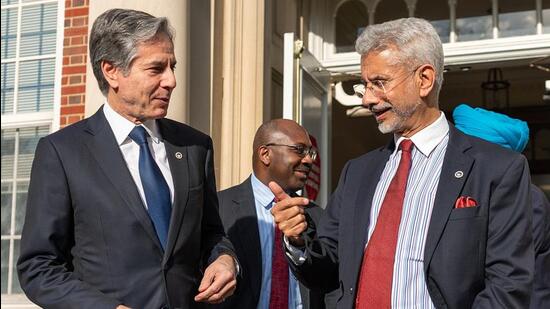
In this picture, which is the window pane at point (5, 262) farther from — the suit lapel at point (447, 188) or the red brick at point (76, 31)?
the suit lapel at point (447, 188)

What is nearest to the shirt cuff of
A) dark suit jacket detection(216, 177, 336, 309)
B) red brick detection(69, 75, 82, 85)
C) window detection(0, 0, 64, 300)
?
dark suit jacket detection(216, 177, 336, 309)

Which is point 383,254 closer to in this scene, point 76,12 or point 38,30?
point 76,12

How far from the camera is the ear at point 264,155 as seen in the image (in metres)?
4.88

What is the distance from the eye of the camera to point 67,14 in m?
6.88

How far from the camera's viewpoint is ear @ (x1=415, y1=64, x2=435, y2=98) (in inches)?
124

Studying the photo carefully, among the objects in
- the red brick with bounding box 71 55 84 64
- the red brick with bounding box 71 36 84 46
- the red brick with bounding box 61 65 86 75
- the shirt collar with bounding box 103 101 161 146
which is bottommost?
the shirt collar with bounding box 103 101 161 146

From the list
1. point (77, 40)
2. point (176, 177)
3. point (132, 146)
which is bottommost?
point (176, 177)

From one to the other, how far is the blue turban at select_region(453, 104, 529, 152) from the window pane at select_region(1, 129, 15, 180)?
437cm

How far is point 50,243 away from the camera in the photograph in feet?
9.85

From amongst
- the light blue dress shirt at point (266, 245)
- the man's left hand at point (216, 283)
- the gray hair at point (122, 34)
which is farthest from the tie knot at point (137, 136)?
the light blue dress shirt at point (266, 245)

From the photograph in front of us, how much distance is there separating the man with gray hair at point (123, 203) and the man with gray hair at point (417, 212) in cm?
37

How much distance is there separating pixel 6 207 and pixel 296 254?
4638 millimetres

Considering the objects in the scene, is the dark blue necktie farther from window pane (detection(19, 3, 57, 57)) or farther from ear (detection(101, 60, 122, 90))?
window pane (detection(19, 3, 57, 57))

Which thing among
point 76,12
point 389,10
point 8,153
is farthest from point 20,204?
point 389,10
